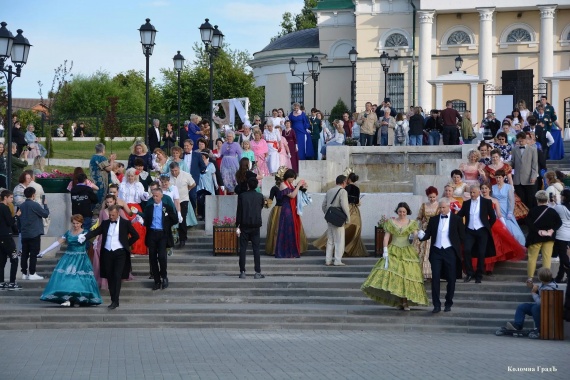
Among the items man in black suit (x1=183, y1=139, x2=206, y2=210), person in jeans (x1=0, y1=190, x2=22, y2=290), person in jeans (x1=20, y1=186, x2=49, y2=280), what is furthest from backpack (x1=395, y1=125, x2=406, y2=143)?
person in jeans (x1=0, y1=190, x2=22, y2=290)

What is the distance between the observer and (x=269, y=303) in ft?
64.4

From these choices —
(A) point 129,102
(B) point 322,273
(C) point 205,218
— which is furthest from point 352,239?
(A) point 129,102

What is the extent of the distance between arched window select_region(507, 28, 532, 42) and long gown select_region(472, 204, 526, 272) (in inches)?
1528

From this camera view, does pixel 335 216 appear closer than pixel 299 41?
Yes

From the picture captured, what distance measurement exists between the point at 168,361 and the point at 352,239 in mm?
7859

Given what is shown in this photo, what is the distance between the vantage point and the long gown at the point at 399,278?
18266mm

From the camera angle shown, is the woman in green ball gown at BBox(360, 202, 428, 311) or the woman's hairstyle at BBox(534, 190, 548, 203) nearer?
the woman in green ball gown at BBox(360, 202, 428, 311)

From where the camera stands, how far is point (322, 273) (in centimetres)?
2116

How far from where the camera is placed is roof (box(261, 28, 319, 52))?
64062 mm

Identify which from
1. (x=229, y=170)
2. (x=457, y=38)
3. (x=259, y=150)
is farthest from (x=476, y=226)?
(x=457, y=38)

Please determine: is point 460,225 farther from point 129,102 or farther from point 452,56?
point 129,102

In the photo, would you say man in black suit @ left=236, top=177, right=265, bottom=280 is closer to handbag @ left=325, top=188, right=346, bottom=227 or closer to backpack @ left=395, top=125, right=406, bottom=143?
handbag @ left=325, top=188, right=346, bottom=227

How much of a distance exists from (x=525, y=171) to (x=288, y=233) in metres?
5.14

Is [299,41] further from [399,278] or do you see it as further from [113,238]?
[399,278]
